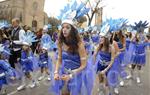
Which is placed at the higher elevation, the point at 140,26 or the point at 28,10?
the point at 28,10

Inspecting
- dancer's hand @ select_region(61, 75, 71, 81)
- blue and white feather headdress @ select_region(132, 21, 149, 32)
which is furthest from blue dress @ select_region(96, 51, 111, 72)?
blue and white feather headdress @ select_region(132, 21, 149, 32)

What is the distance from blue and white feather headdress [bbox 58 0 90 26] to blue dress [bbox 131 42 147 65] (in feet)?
20.0

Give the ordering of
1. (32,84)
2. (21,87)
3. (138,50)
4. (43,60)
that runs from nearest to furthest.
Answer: (21,87), (32,84), (43,60), (138,50)

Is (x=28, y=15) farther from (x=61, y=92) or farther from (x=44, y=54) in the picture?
(x=61, y=92)

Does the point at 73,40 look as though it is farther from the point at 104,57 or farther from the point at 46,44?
the point at 46,44

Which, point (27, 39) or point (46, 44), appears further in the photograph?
point (46, 44)

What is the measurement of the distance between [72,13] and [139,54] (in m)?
6.65

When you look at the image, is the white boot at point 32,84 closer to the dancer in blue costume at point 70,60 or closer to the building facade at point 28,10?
the dancer in blue costume at point 70,60

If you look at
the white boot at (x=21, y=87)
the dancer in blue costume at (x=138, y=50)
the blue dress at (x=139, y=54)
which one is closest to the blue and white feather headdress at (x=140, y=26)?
the dancer in blue costume at (x=138, y=50)

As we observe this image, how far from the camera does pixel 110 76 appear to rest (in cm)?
714

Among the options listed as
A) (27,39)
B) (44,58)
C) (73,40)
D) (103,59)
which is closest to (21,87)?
(27,39)

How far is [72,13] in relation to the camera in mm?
5141

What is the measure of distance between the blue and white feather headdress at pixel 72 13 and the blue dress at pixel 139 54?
6082 mm

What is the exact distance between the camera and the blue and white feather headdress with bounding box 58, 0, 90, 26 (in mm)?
5043
